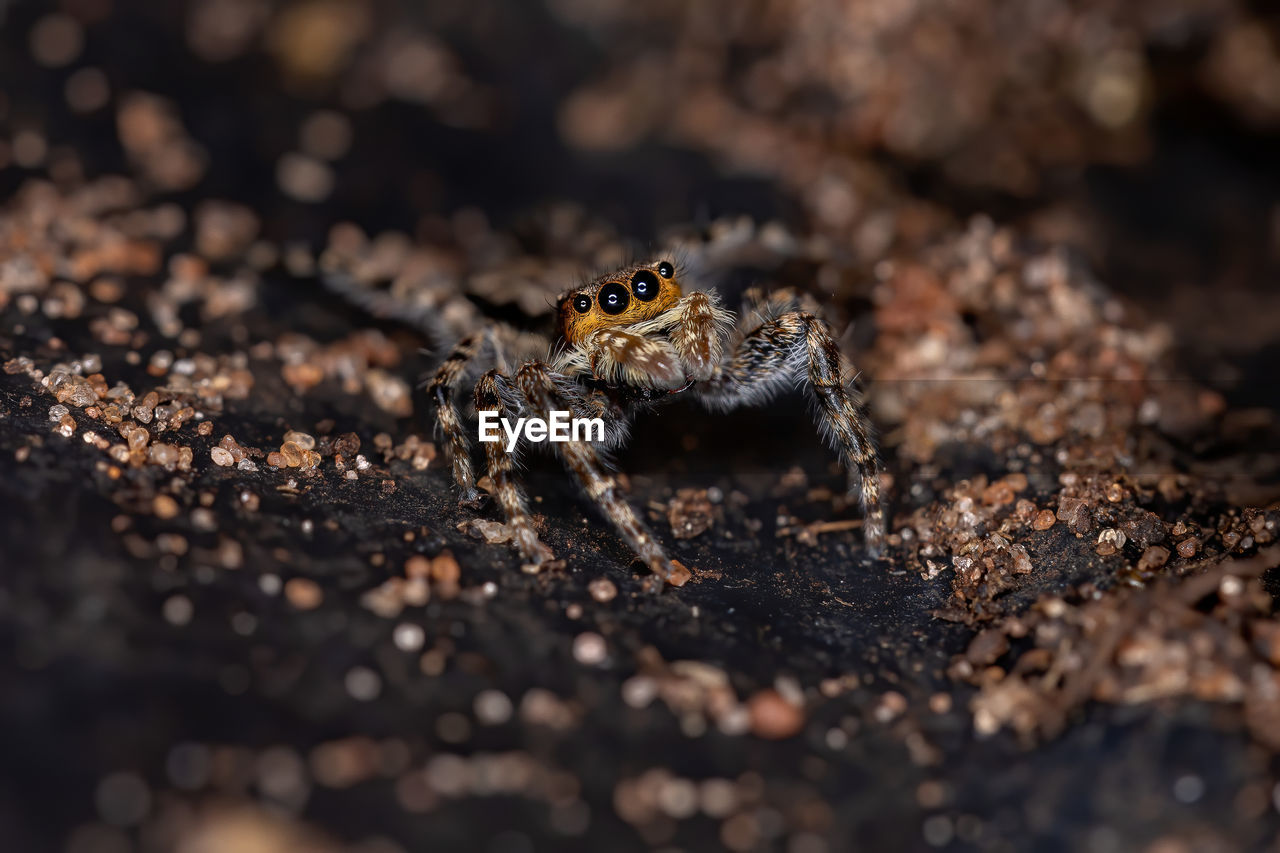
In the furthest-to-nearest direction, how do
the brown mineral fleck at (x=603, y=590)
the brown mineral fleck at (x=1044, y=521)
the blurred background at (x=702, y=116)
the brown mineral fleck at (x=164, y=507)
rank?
1. the blurred background at (x=702, y=116)
2. the brown mineral fleck at (x=1044, y=521)
3. the brown mineral fleck at (x=603, y=590)
4. the brown mineral fleck at (x=164, y=507)

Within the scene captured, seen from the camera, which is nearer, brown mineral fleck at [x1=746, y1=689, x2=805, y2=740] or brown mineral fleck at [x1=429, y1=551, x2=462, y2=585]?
brown mineral fleck at [x1=746, y1=689, x2=805, y2=740]

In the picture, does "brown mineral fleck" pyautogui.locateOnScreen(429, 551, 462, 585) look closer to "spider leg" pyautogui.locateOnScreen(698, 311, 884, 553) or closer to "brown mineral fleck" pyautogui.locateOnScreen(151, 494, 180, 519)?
"brown mineral fleck" pyautogui.locateOnScreen(151, 494, 180, 519)

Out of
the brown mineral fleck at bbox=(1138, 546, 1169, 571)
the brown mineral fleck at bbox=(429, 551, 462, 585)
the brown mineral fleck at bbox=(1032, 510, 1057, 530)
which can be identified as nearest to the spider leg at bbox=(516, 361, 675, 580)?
the brown mineral fleck at bbox=(429, 551, 462, 585)

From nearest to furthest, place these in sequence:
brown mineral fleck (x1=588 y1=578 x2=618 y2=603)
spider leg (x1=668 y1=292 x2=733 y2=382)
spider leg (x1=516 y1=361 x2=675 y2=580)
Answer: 1. brown mineral fleck (x1=588 y1=578 x2=618 y2=603)
2. spider leg (x1=516 y1=361 x2=675 y2=580)
3. spider leg (x1=668 y1=292 x2=733 y2=382)

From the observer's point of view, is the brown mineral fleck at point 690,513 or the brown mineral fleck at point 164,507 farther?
the brown mineral fleck at point 690,513

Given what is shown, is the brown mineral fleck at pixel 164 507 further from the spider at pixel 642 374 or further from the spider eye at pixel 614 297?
the spider eye at pixel 614 297

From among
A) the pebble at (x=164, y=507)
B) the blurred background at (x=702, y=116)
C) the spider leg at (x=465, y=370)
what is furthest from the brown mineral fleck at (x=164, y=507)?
the blurred background at (x=702, y=116)

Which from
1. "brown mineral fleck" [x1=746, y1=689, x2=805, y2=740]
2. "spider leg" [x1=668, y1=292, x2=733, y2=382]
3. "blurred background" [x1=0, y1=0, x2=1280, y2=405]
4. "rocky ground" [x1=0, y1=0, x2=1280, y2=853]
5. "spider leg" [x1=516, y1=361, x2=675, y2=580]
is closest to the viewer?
"rocky ground" [x1=0, y1=0, x2=1280, y2=853]
